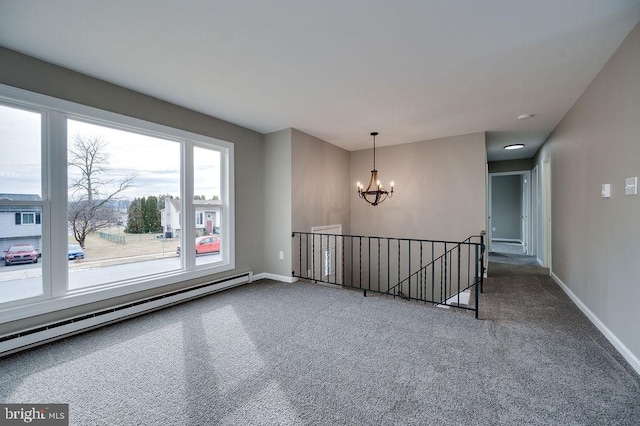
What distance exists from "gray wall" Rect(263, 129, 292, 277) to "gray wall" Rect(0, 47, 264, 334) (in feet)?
0.39

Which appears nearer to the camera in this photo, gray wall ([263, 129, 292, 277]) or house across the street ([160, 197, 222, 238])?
→ house across the street ([160, 197, 222, 238])

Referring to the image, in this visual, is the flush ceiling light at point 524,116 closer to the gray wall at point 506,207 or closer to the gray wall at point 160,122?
the gray wall at point 160,122

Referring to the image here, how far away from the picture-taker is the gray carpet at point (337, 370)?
61.3 inches

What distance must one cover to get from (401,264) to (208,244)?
11.8ft

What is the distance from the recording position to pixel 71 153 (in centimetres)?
265

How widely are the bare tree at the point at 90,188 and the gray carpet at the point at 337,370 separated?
107 cm

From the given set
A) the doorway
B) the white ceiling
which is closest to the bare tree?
the white ceiling

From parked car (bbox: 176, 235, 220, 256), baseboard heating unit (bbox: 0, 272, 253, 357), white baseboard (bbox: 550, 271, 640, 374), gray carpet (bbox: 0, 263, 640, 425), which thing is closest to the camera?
gray carpet (bbox: 0, 263, 640, 425)

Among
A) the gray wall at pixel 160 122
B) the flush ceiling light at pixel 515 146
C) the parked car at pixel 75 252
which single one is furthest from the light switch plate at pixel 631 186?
the parked car at pixel 75 252

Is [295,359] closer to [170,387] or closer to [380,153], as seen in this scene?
[170,387]

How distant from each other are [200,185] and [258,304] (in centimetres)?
181

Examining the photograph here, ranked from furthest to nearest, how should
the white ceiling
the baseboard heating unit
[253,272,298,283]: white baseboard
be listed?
[253,272,298,283]: white baseboard < the baseboard heating unit < the white ceiling

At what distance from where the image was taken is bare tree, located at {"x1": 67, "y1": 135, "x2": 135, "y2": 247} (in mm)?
2684

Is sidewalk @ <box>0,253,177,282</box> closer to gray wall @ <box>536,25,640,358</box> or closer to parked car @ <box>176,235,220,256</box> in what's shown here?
parked car @ <box>176,235,220,256</box>
